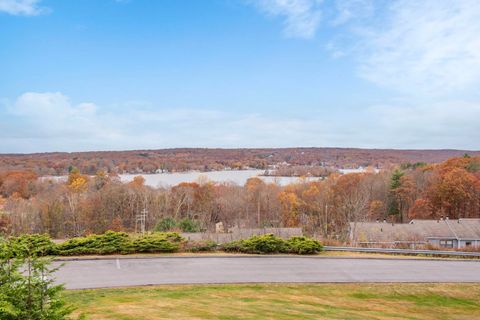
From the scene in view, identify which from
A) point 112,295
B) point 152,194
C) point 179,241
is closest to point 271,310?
point 112,295

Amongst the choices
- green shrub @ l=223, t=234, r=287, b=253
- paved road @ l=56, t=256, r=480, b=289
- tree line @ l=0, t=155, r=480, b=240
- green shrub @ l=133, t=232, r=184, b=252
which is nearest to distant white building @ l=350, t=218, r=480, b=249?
tree line @ l=0, t=155, r=480, b=240

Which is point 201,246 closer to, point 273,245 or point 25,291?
point 273,245

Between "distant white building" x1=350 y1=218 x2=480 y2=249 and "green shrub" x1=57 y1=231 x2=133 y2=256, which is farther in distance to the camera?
"distant white building" x1=350 y1=218 x2=480 y2=249

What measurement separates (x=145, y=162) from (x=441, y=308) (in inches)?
4504

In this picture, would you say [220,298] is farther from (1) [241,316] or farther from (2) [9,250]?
(2) [9,250]

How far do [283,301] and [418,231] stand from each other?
114 feet

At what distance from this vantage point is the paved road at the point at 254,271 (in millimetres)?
18422

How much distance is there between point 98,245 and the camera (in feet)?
75.2

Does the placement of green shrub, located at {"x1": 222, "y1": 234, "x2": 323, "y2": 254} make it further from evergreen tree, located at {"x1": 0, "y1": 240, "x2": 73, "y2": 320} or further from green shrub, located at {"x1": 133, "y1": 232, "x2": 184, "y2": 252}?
evergreen tree, located at {"x1": 0, "y1": 240, "x2": 73, "y2": 320}

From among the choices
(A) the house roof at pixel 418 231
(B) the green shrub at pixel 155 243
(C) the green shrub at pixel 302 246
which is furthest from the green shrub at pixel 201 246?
(A) the house roof at pixel 418 231

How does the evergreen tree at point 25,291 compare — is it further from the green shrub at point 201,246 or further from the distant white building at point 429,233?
the distant white building at point 429,233

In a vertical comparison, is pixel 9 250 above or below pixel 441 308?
above

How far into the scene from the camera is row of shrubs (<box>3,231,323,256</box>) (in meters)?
22.5

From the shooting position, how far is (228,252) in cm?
2447
